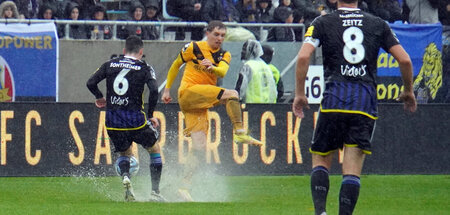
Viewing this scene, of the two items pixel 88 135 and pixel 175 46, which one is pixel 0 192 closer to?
pixel 88 135

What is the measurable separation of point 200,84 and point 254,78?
14.2 feet

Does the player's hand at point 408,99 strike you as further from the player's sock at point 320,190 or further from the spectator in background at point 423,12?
the spectator in background at point 423,12

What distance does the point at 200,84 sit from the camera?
47.4ft

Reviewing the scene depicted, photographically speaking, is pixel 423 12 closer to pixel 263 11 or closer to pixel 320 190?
pixel 263 11

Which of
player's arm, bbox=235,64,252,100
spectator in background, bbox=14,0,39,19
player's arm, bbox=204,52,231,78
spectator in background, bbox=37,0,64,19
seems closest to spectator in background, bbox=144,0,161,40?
spectator in background, bbox=37,0,64,19

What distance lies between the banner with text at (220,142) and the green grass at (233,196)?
0.28 meters

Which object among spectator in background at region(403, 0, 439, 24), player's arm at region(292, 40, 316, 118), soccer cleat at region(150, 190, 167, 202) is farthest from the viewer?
spectator in background at region(403, 0, 439, 24)

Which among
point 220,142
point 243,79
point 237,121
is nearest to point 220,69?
point 237,121

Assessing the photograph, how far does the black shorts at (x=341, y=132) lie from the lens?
947 centimetres

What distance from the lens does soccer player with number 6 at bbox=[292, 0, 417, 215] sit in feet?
31.1

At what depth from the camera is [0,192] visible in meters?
14.7

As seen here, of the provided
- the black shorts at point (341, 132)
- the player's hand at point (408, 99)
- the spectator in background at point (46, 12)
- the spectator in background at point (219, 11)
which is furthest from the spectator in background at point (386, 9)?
the black shorts at point (341, 132)

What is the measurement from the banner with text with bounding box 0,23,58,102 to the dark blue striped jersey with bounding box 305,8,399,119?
1053 centimetres

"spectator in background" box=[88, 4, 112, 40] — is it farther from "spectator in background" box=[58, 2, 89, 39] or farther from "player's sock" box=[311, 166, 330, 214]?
"player's sock" box=[311, 166, 330, 214]
